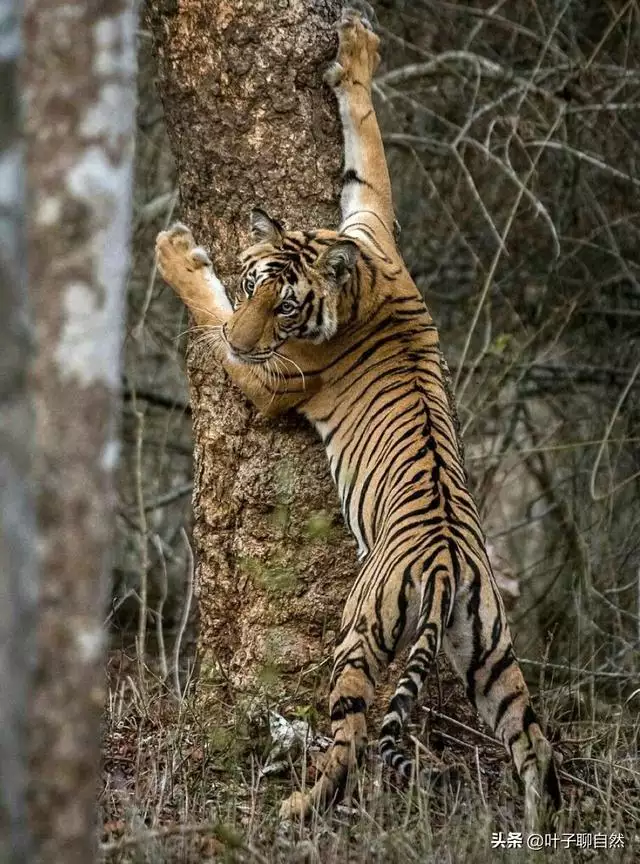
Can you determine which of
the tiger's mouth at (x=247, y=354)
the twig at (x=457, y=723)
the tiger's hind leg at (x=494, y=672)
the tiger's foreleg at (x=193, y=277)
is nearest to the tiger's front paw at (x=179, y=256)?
the tiger's foreleg at (x=193, y=277)

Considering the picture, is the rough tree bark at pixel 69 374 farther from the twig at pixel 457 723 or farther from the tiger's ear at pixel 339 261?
the twig at pixel 457 723

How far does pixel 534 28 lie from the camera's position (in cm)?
905

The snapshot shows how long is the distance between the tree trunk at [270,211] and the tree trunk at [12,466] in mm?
2766

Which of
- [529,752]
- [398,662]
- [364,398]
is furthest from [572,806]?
[364,398]

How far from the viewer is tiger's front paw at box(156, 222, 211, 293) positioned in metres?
5.33

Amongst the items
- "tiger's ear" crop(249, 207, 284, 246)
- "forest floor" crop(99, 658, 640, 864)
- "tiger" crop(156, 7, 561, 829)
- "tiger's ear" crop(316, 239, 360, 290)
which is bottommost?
"forest floor" crop(99, 658, 640, 864)

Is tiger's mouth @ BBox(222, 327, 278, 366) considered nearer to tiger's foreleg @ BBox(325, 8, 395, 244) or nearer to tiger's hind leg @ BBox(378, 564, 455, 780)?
tiger's foreleg @ BBox(325, 8, 395, 244)

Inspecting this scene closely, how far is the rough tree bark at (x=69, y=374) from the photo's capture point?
257cm

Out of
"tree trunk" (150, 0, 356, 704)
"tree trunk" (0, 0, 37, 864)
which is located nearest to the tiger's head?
"tree trunk" (150, 0, 356, 704)

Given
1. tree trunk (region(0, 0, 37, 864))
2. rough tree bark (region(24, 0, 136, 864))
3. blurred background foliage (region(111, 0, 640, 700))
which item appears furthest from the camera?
blurred background foliage (region(111, 0, 640, 700))

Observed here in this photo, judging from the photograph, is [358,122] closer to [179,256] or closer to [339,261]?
[339,261]

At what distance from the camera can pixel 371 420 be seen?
512cm

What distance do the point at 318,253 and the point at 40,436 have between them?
8.81 ft

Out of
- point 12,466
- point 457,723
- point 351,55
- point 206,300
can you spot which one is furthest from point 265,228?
point 12,466
